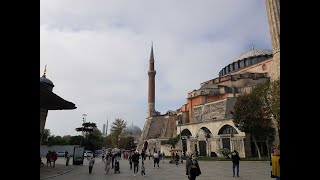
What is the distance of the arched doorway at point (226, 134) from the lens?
36497 millimetres

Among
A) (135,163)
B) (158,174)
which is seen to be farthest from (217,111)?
(135,163)

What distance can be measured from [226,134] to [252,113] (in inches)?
259

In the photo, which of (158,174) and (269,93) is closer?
(158,174)

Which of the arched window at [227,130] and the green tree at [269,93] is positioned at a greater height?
the green tree at [269,93]

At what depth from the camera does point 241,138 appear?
3472 centimetres

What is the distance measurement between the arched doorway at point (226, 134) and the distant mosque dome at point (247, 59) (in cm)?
2384

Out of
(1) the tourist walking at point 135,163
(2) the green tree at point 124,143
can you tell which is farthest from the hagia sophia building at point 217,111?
(1) the tourist walking at point 135,163

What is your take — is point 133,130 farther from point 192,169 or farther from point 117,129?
point 192,169

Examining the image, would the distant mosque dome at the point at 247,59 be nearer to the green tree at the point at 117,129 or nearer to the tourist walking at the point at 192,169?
the green tree at the point at 117,129

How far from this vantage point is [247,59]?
5909 centimetres
